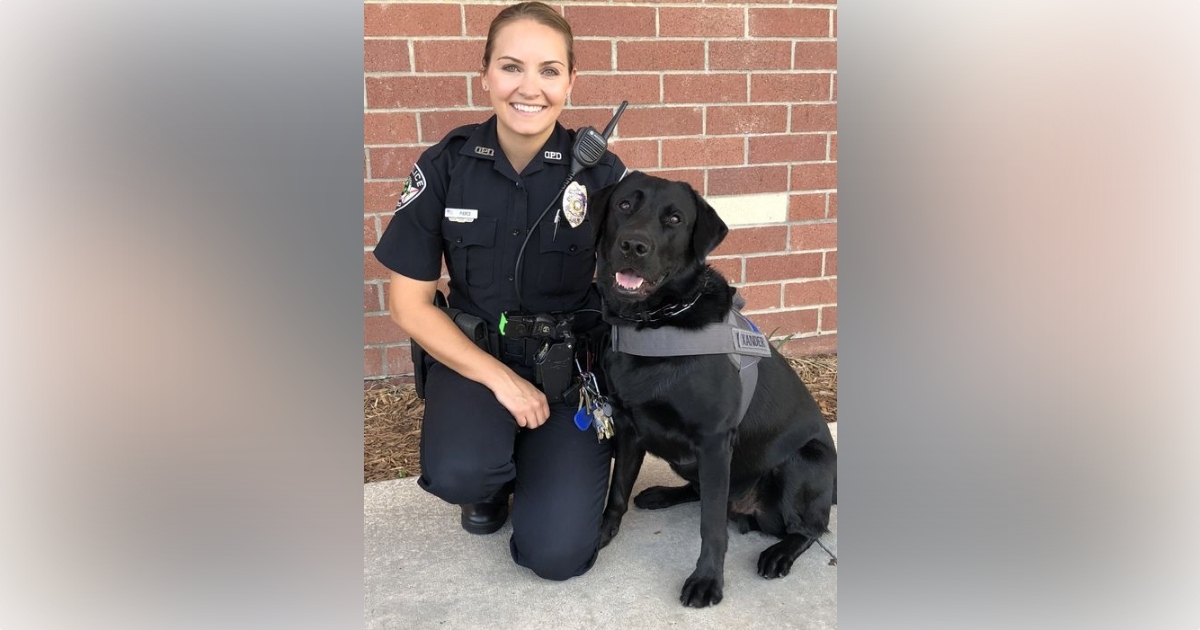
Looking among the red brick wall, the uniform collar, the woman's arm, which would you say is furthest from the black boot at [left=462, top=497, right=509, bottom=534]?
the red brick wall

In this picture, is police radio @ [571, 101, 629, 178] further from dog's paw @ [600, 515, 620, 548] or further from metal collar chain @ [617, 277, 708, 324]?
dog's paw @ [600, 515, 620, 548]

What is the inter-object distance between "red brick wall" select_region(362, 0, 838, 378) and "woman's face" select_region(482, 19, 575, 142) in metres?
0.98

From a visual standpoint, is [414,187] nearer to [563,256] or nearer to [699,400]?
[563,256]

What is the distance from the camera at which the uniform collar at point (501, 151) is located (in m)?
2.39

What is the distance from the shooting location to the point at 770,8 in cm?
349

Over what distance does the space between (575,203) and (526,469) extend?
2.90 ft

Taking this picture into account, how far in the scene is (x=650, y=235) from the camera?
1983 mm

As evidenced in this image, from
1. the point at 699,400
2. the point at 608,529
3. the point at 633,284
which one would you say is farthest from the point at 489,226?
the point at 608,529

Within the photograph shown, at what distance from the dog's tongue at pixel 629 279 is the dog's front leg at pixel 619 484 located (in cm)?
54

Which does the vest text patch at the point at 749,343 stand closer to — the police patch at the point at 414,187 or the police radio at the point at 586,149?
the police radio at the point at 586,149
